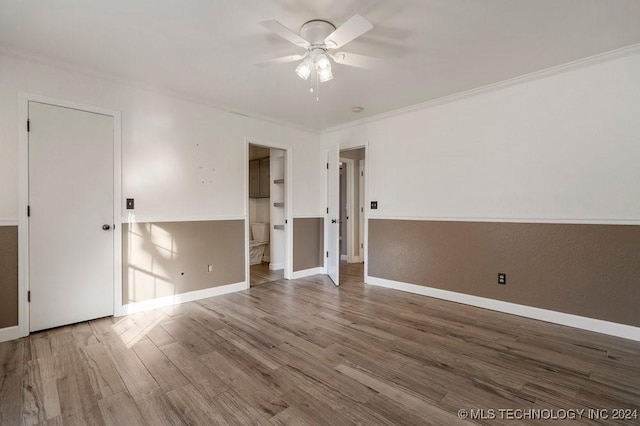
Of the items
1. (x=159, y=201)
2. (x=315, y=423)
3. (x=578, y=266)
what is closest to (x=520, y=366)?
(x=578, y=266)

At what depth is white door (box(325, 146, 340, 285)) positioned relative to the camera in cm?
467

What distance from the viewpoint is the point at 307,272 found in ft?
16.8

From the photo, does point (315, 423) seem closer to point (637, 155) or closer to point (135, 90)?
point (637, 155)

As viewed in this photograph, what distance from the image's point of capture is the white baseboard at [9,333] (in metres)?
2.59

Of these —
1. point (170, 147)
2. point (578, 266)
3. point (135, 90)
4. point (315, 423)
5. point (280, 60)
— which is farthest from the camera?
point (170, 147)

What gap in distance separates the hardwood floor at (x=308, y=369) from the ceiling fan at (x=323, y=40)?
2322 mm

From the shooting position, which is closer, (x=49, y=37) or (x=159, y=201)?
(x=49, y=37)

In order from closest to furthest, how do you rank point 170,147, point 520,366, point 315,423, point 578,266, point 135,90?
point 315,423 → point 520,366 → point 578,266 → point 135,90 → point 170,147

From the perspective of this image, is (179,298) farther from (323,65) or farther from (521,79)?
(521,79)

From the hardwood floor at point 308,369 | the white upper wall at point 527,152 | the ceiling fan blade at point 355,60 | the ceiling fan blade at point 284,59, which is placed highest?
the ceiling fan blade at point 355,60

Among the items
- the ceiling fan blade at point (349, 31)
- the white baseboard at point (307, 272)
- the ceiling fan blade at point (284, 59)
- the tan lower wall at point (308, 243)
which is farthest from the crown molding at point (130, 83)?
the white baseboard at point (307, 272)

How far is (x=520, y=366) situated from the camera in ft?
7.16

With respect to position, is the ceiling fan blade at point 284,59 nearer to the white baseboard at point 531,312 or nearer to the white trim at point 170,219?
the white trim at point 170,219

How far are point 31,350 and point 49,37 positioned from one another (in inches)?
99.1
